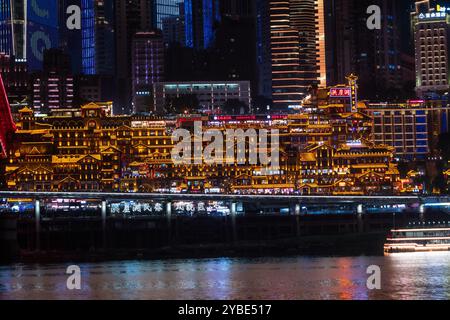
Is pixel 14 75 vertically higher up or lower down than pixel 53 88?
higher up

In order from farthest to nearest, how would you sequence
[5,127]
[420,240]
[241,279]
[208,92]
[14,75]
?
[14,75], [208,92], [5,127], [420,240], [241,279]

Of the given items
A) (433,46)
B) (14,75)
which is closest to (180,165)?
(14,75)

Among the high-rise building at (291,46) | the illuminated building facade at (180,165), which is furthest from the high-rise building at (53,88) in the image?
the high-rise building at (291,46)

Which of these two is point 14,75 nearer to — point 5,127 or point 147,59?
point 147,59

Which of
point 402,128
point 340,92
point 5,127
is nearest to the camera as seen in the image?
point 5,127

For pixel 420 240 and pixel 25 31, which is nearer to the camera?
pixel 420 240
